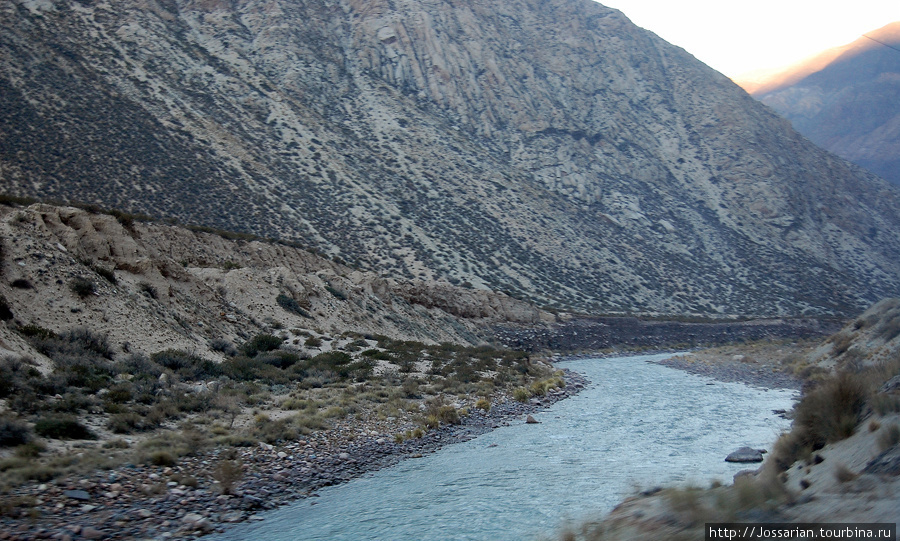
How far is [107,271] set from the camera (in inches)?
726

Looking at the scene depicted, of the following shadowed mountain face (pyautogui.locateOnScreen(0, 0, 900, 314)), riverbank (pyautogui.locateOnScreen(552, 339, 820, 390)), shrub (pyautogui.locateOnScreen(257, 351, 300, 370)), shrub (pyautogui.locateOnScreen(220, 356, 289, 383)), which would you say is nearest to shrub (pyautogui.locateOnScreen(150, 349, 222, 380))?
shrub (pyautogui.locateOnScreen(220, 356, 289, 383))

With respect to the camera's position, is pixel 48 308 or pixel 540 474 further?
pixel 48 308

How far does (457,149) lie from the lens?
196 feet

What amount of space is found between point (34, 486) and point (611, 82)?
79.4 m

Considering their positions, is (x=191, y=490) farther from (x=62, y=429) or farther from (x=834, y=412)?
(x=834, y=412)

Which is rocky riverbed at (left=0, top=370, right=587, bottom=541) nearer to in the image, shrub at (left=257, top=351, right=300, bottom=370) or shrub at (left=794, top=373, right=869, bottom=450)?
shrub at (left=257, top=351, right=300, bottom=370)

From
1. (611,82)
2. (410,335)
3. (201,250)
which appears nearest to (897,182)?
(611,82)

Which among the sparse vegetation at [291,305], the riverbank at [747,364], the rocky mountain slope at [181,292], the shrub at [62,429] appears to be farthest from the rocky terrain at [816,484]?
the sparse vegetation at [291,305]

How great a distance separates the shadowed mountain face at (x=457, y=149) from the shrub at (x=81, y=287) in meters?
21.5

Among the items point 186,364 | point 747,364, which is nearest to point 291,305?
point 186,364

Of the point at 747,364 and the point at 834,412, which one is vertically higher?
the point at 834,412

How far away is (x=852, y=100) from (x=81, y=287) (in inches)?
6099

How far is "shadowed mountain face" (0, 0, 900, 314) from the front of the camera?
42375 mm

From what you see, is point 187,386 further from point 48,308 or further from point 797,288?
point 797,288
